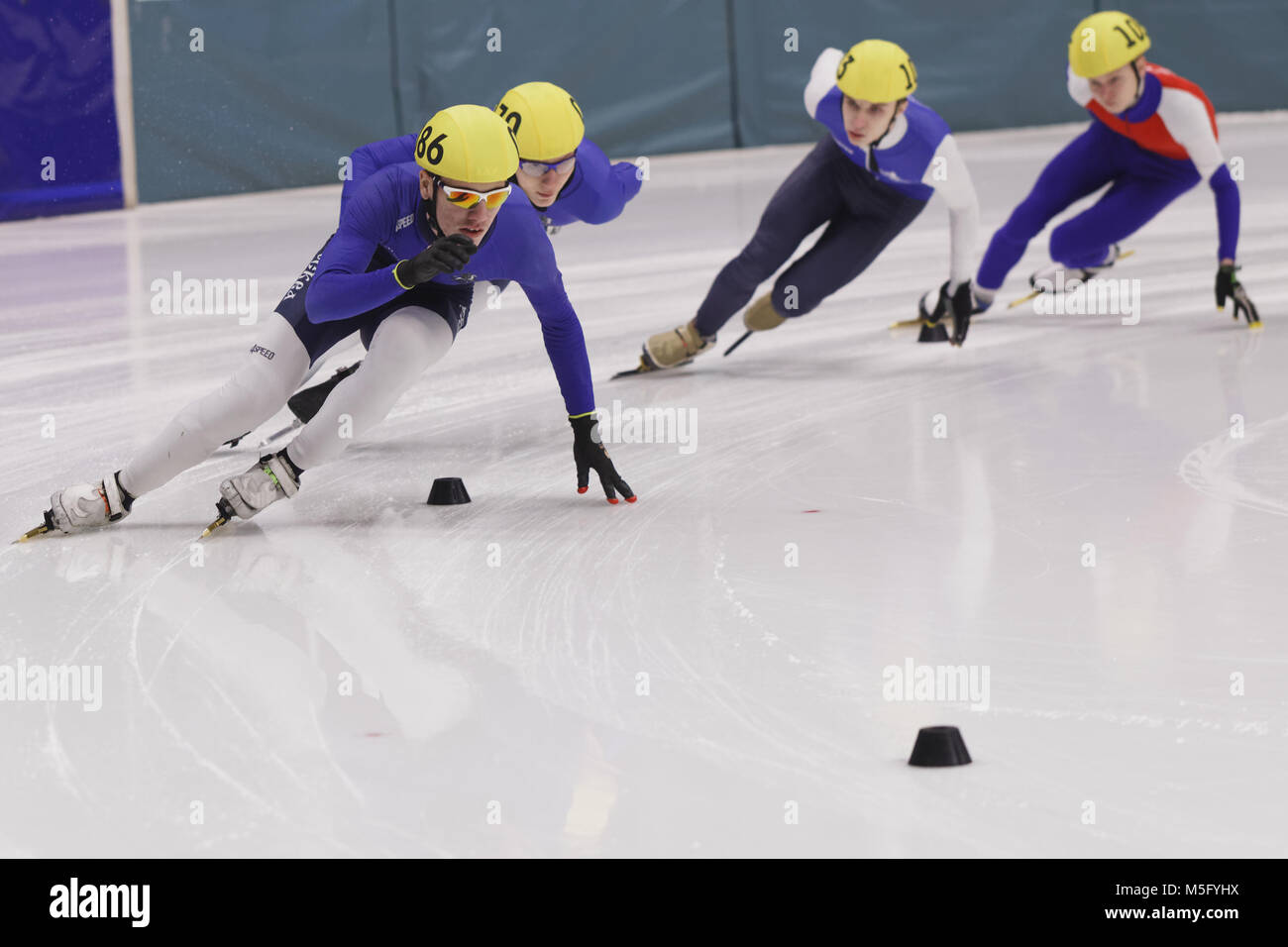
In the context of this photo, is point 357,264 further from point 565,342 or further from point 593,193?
point 593,193

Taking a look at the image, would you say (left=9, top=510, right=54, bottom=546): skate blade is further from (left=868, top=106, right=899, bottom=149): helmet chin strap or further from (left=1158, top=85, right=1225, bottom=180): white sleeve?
(left=1158, top=85, right=1225, bottom=180): white sleeve

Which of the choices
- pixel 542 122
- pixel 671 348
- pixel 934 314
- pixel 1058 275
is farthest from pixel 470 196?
pixel 1058 275

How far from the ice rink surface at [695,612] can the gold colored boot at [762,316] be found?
15cm

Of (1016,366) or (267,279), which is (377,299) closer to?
(1016,366)

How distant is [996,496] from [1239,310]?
9.47ft

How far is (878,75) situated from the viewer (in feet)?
17.2

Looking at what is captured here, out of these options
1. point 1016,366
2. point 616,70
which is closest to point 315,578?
point 1016,366

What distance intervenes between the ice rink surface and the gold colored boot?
0.15 m

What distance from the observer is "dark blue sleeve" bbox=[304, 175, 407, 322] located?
12.1ft

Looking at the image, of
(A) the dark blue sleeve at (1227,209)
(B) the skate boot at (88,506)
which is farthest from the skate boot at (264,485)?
(A) the dark blue sleeve at (1227,209)

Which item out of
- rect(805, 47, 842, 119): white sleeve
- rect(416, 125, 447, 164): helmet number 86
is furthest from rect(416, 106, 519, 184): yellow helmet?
rect(805, 47, 842, 119): white sleeve

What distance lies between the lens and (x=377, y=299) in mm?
3709

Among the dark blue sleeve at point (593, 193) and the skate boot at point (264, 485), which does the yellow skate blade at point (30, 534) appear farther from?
the dark blue sleeve at point (593, 193)

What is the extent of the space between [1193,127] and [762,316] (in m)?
1.65
